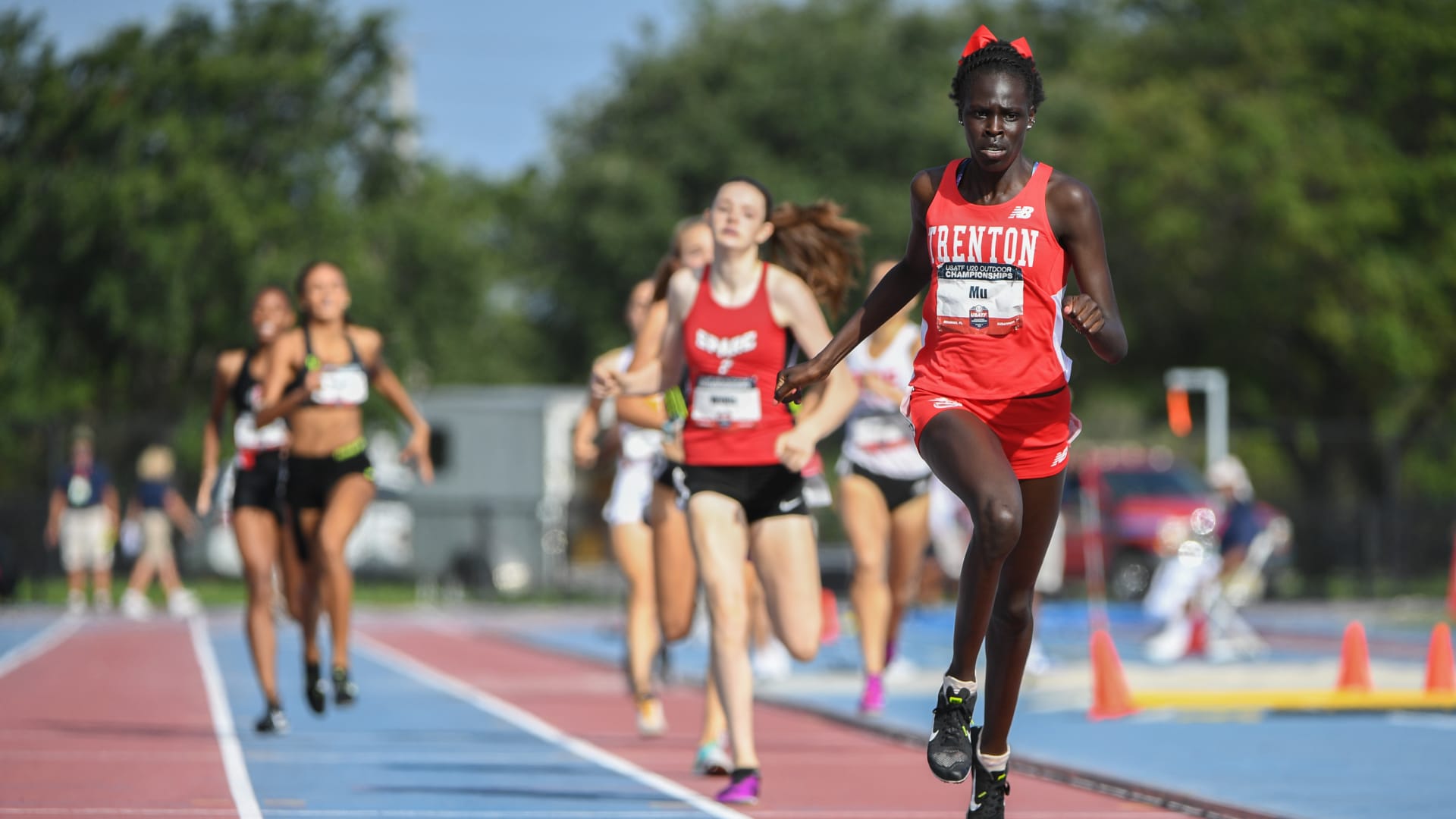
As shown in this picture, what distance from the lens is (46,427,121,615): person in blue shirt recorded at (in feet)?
88.0

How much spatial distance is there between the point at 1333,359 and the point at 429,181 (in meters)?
18.9

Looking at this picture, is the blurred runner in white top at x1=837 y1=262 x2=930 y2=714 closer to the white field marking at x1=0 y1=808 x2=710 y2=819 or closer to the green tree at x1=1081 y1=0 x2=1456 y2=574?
the white field marking at x1=0 y1=808 x2=710 y2=819

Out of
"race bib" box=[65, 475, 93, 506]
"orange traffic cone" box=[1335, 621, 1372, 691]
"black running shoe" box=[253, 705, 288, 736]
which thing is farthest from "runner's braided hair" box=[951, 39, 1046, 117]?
"race bib" box=[65, 475, 93, 506]

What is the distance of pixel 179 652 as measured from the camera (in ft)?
61.7

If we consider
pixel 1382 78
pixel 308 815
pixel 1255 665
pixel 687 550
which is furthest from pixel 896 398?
pixel 1382 78

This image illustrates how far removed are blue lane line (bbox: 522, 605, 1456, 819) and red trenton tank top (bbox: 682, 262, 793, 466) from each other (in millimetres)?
2090

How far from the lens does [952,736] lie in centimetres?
581

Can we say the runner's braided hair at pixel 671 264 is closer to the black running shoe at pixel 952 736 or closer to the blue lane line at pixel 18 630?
the black running shoe at pixel 952 736

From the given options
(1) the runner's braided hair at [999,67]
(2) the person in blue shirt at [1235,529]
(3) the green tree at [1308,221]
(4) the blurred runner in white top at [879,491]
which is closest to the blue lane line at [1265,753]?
(4) the blurred runner in white top at [879,491]

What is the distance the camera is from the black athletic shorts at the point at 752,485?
26.3 feet

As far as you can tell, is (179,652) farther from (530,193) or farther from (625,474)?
(530,193)

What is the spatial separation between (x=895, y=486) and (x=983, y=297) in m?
5.11

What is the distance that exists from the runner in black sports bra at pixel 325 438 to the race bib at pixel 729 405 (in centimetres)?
279

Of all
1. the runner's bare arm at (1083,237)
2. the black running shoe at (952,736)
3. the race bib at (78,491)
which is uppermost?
the runner's bare arm at (1083,237)
